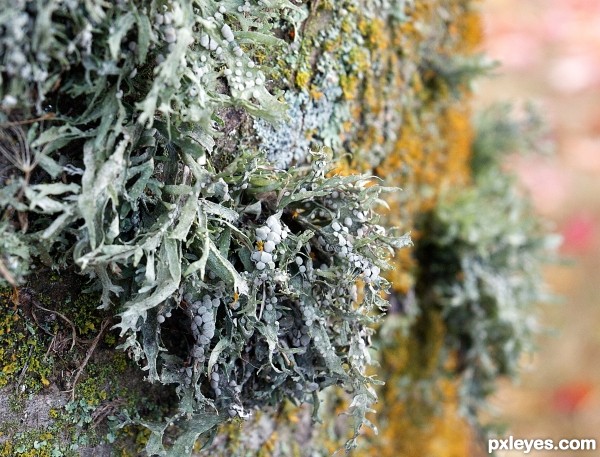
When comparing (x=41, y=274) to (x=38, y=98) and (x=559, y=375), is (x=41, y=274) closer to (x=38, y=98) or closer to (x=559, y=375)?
(x=38, y=98)

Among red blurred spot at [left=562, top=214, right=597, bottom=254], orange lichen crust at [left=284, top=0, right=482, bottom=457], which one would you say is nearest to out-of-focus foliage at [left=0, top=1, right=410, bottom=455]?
orange lichen crust at [left=284, top=0, right=482, bottom=457]

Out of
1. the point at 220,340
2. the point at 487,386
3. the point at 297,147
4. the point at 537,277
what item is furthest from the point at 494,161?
the point at 220,340

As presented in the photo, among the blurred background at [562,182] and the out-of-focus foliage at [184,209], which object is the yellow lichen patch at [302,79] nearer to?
the out-of-focus foliage at [184,209]

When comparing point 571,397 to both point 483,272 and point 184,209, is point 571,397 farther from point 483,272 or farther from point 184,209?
point 184,209

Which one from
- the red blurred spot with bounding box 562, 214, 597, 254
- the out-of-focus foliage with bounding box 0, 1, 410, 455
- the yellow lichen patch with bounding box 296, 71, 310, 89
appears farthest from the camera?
the red blurred spot with bounding box 562, 214, 597, 254

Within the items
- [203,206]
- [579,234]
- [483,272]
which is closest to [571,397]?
[579,234]

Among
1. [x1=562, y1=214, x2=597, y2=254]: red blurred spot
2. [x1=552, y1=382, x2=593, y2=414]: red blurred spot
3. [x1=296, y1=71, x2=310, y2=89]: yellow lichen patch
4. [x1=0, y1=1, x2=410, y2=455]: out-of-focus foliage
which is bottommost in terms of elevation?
[x1=552, y1=382, x2=593, y2=414]: red blurred spot

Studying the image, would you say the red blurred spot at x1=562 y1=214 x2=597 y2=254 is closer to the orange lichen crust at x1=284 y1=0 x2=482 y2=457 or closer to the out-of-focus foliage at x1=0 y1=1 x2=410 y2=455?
the orange lichen crust at x1=284 y1=0 x2=482 y2=457
